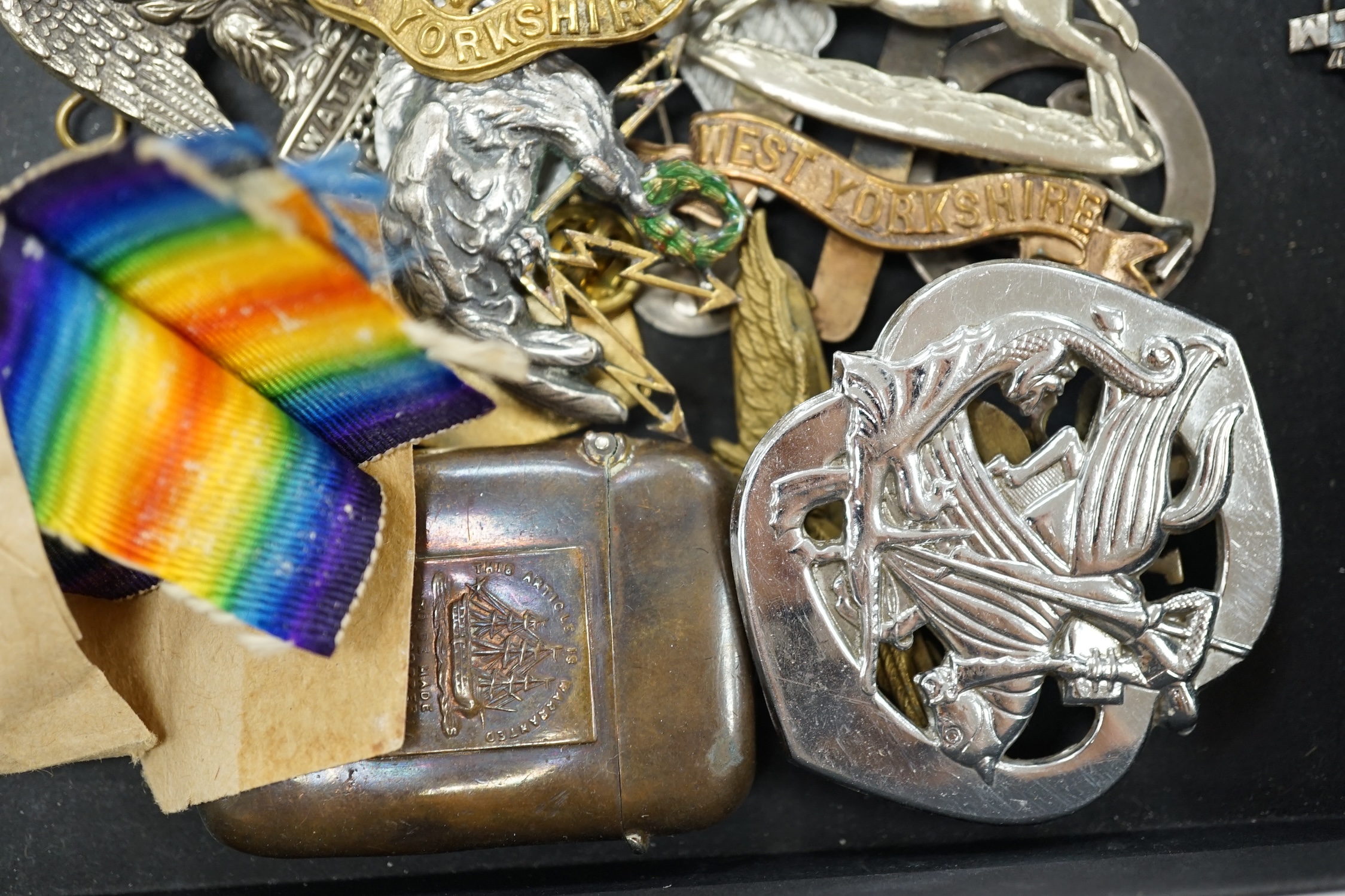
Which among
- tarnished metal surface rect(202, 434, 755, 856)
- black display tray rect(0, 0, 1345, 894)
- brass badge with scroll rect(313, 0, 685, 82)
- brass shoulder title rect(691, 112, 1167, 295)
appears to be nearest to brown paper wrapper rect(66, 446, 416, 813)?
tarnished metal surface rect(202, 434, 755, 856)

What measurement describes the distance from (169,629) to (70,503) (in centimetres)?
26

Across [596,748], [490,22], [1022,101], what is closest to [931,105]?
[1022,101]

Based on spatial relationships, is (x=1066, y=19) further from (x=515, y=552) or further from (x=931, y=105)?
(x=515, y=552)

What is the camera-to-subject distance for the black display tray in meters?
1.39

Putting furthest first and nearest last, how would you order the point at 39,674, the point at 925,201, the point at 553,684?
the point at 925,201 → the point at 553,684 → the point at 39,674

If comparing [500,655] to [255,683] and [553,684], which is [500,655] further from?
[255,683]

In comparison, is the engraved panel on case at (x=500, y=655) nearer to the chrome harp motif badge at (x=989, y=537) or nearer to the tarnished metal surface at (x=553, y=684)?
the tarnished metal surface at (x=553, y=684)

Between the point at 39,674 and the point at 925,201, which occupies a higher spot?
the point at 925,201

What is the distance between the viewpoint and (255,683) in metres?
1.11

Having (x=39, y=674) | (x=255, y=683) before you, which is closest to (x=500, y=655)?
(x=255, y=683)

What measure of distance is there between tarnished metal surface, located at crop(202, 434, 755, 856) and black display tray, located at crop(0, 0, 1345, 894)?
241mm

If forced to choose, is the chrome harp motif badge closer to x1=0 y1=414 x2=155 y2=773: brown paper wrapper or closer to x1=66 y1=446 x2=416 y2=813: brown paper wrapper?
x1=66 y1=446 x2=416 y2=813: brown paper wrapper

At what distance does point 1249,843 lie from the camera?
1255 millimetres

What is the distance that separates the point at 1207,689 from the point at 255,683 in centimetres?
119
